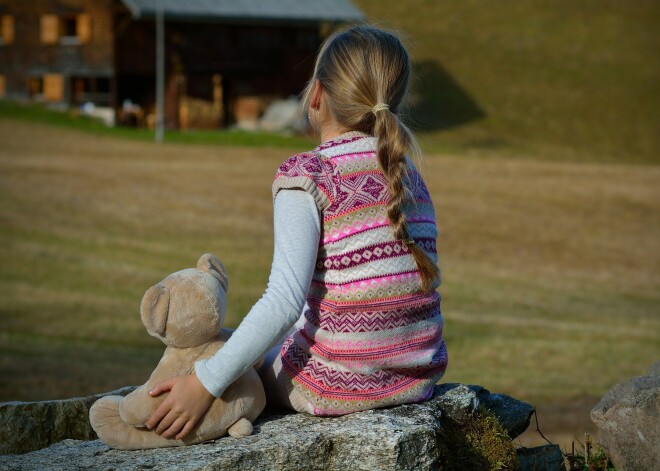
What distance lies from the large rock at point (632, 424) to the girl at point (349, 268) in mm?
757

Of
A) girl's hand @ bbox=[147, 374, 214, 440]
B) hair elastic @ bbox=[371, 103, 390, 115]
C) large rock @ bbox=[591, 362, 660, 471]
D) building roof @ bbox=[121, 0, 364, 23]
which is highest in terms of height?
building roof @ bbox=[121, 0, 364, 23]

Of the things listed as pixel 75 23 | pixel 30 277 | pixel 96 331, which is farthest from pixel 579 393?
pixel 75 23

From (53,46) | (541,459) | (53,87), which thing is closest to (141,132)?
(53,87)

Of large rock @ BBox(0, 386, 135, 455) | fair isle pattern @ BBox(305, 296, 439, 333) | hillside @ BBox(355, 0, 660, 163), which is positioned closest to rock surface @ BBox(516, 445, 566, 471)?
fair isle pattern @ BBox(305, 296, 439, 333)

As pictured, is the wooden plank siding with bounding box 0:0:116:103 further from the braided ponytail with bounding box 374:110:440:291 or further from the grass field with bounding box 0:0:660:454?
the braided ponytail with bounding box 374:110:440:291

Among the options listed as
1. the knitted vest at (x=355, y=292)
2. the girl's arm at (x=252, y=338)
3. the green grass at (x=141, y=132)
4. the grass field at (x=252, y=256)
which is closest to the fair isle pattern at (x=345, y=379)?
the knitted vest at (x=355, y=292)

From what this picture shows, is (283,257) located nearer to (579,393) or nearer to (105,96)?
(579,393)

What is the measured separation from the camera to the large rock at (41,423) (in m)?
3.71

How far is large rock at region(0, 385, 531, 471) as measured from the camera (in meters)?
2.83

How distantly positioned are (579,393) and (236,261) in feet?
22.6

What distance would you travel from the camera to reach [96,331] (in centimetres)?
1128

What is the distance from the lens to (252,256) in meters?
15.7

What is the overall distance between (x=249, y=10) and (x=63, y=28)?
7287 mm

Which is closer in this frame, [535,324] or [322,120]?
[322,120]
